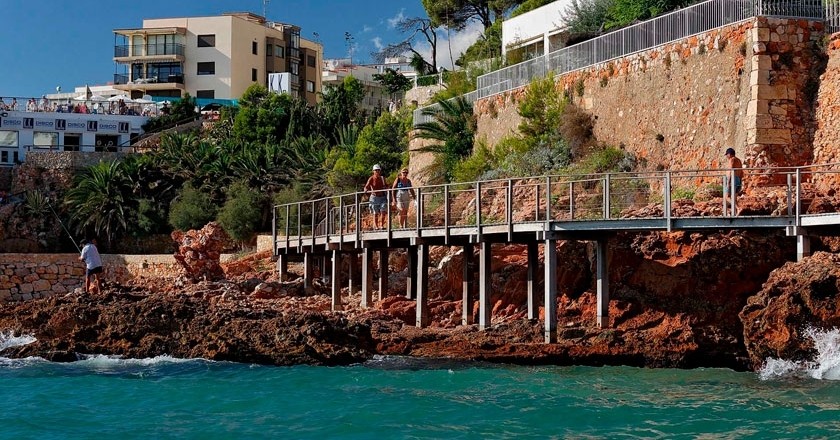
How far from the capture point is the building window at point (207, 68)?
75.6m

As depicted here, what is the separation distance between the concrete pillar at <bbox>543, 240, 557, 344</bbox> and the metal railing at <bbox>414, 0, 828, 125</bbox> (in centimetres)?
873

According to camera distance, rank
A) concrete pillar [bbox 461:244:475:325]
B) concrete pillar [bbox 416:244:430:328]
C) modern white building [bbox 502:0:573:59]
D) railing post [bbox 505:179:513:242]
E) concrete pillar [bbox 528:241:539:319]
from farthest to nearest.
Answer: modern white building [bbox 502:0:573:59] < concrete pillar [bbox 416:244:430:328] < concrete pillar [bbox 461:244:475:325] < concrete pillar [bbox 528:241:539:319] < railing post [bbox 505:179:513:242]

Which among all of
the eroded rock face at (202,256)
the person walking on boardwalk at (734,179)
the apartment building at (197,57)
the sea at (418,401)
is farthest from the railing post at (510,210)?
the apartment building at (197,57)

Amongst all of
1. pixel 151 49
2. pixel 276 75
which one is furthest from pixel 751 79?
pixel 151 49

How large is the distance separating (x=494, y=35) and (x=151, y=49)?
86.5 ft

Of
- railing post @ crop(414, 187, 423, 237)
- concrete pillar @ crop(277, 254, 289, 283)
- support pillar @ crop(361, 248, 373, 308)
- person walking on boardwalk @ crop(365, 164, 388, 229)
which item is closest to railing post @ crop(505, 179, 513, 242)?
railing post @ crop(414, 187, 423, 237)

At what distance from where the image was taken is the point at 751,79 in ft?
98.1

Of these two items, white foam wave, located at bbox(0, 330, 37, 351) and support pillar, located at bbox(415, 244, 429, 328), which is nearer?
white foam wave, located at bbox(0, 330, 37, 351)

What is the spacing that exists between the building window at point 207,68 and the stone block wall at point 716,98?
141ft

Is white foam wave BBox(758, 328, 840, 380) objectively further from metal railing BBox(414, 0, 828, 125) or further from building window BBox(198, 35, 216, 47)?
building window BBox(198, 35, 216, 47)

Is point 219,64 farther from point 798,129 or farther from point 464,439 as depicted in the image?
point 464,439

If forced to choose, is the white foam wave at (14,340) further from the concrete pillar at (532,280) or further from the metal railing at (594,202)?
the concrete pillar at (532,280)

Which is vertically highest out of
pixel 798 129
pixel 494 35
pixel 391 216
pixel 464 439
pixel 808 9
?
pixel 494 35

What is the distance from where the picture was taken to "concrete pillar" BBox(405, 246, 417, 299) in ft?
101
